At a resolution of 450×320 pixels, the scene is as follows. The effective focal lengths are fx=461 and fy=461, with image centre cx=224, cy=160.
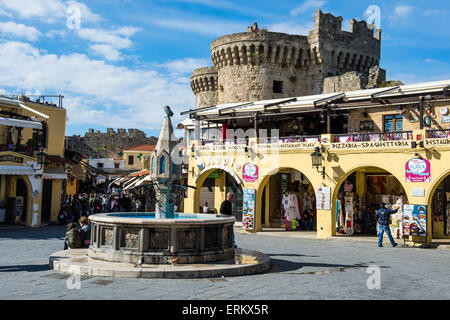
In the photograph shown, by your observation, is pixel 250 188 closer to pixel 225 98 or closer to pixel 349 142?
pixel 349 142

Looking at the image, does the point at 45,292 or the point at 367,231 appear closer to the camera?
the point at 45,292

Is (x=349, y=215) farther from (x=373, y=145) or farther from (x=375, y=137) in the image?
(x=375, y=137)

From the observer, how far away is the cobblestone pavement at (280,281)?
822 cm

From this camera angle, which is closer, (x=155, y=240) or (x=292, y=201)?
(x=155, y=240)

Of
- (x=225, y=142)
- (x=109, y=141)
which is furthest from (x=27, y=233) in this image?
(x=109, y=141)

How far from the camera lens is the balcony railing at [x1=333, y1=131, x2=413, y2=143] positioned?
20.0 metres

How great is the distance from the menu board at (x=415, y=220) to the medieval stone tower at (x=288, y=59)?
2037cm

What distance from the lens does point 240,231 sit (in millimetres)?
24062

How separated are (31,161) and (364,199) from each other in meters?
16.9

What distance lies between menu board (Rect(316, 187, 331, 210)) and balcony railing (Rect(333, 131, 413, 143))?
7.92 feet

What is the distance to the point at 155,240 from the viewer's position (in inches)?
424

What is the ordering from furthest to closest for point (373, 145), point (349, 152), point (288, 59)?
point (288, 59) < point (349, 152) < point (373, 145)

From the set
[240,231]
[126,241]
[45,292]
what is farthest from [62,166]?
[45,292]
